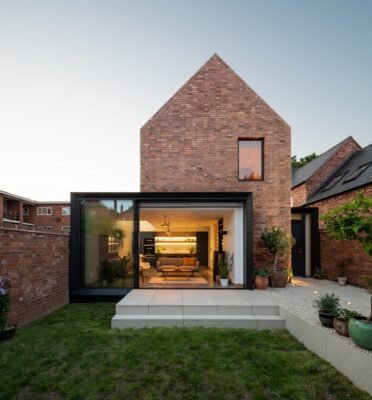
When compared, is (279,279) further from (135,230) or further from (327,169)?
(327,169)

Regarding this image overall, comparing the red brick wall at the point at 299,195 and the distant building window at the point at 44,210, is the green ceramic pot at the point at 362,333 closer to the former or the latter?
the red brick wall at the point at 299,195

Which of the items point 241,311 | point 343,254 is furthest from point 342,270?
point 241,311

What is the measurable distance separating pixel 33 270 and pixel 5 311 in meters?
1.55

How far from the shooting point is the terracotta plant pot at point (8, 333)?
4648 mm

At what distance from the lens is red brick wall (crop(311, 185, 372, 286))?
8.93 m

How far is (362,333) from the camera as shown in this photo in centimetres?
330

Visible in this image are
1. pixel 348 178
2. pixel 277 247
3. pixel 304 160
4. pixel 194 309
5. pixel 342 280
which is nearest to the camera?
pixel 194 309

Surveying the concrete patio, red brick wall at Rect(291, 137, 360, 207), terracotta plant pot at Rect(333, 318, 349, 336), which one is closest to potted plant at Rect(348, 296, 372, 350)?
the concrete patio

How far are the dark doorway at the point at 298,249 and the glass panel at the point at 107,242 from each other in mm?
7673

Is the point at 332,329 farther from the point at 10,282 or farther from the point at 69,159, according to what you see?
the point at 69,159

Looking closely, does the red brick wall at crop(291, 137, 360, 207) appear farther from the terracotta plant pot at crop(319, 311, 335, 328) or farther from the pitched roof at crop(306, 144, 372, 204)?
the terracotta plant pot at crop(319, 311, 335, 328)

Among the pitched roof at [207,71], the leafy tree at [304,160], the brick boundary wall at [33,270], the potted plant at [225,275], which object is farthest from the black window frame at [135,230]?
the leafy tree at [304,160]

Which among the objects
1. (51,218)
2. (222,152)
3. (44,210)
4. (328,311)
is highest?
(222,152)

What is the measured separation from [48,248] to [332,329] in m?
6.67
